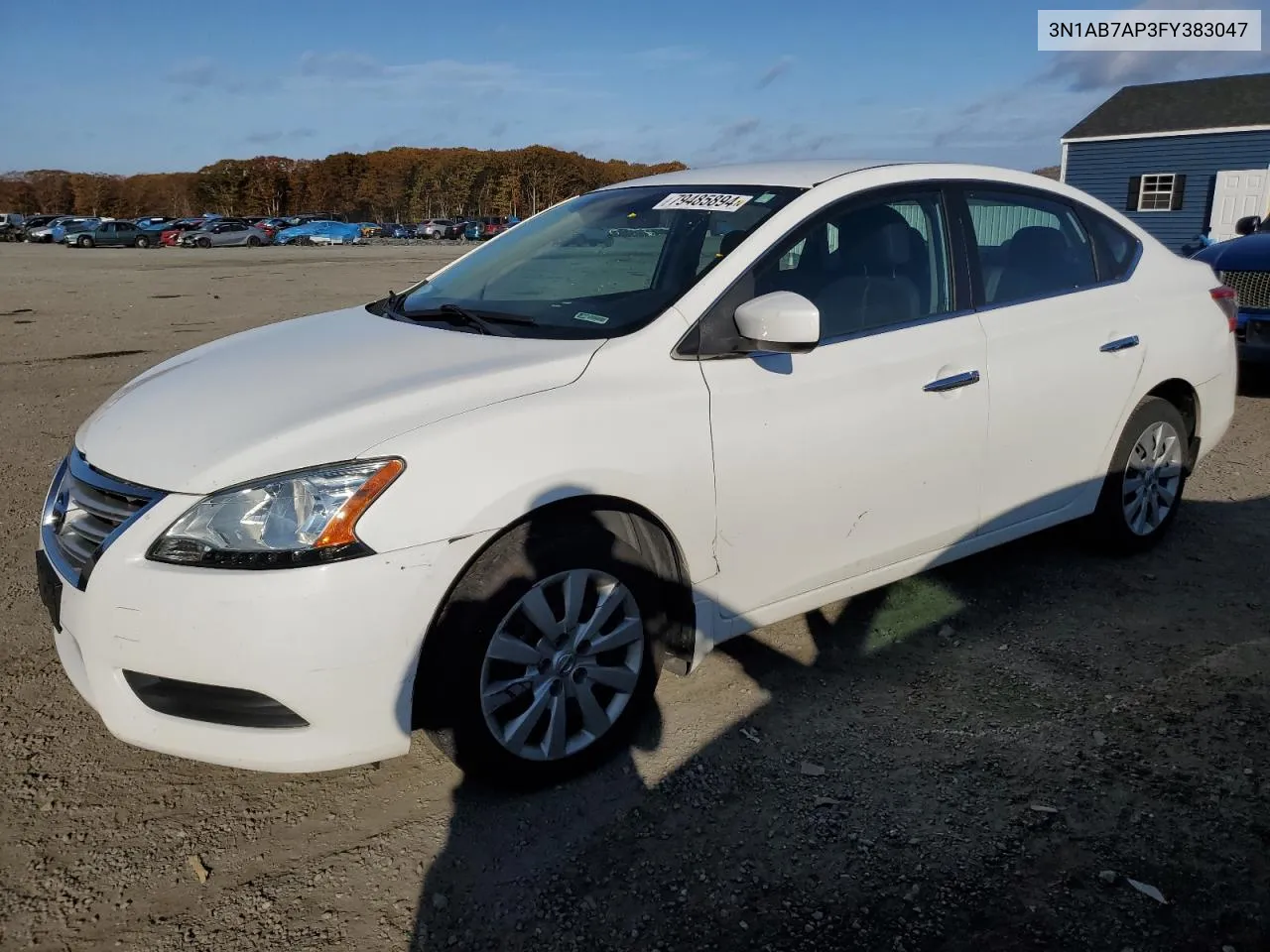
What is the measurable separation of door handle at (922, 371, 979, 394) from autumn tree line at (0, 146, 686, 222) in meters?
93.4

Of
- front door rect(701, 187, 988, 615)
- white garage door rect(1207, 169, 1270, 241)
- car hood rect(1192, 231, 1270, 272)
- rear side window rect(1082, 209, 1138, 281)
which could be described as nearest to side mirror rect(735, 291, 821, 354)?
front door rect(701, 187, 988, 615)

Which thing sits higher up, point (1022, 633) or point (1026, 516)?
point (1026, 516)

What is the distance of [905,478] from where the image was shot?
342 centimetres

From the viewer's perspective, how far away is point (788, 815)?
277 cm

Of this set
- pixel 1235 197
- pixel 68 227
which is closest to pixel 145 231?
pixel 68 227

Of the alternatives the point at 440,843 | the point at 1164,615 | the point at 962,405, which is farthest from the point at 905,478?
the point at 440,843

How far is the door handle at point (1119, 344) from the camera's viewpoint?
4.07 metres

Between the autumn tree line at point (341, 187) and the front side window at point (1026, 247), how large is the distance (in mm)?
92617

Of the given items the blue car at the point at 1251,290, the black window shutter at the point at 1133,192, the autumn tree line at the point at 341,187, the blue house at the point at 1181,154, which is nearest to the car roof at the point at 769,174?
the blue car at the point at 1251,290

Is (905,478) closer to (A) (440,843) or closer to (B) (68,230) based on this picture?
(A) (440,843)

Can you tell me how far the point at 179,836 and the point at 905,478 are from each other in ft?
8.15

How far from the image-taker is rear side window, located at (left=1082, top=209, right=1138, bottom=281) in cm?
427

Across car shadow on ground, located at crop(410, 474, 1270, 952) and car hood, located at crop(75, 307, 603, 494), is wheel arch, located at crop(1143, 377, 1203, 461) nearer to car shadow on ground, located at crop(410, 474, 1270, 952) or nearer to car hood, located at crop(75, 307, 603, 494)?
car shadow on ground, located at crop(410, 474, 1270, 952)

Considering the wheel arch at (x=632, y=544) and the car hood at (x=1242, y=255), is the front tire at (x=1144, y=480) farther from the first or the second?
the car hood at (x=1242, y=255)
